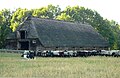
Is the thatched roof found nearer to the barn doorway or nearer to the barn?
the barn

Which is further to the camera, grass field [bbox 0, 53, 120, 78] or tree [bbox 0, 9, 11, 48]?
tree [bbox 0, 9, 11, 48]

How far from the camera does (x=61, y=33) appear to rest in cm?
6681

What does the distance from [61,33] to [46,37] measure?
6.79 m

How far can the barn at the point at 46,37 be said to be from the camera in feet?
197

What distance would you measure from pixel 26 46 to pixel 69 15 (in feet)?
94.1

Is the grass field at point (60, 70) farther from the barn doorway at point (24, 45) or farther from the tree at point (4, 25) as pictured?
the tree at point (4, 25)

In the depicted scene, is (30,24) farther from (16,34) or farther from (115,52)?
(115,52)

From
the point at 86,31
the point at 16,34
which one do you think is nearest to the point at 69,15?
the point at 86,31

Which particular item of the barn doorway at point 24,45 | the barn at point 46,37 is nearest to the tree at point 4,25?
the barn at point 46,37

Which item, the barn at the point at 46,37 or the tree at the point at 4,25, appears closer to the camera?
the barn at the point at 46,37

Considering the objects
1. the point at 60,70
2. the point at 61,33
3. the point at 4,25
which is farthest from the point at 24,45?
the point at 60,70

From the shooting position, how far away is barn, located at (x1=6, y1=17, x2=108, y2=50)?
197 ft

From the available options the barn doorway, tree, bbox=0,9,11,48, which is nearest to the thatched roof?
the barn doorway

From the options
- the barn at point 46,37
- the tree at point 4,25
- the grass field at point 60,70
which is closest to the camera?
the grass field at point 60,70
